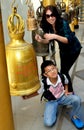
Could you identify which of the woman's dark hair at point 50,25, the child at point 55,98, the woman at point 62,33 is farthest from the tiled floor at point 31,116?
the woman's dark hair at point 50,25

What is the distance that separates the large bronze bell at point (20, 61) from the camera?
887 mm

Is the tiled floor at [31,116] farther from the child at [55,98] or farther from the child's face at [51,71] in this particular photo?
the child's face at [51,71]

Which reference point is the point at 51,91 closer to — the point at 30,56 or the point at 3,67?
the point at 30,56

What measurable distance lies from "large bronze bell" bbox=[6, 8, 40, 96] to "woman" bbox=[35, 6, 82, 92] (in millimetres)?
791

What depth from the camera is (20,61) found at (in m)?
0.91

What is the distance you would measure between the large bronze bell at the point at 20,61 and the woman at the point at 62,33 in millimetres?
791

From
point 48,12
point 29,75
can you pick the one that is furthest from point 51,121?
point 29,75

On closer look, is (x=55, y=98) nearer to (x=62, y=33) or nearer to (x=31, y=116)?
(x=31, y=116)

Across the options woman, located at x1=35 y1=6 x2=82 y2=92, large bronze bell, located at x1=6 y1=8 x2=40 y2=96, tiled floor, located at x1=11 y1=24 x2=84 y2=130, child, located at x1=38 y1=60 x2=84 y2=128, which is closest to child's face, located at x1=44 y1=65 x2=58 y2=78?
child, located at x1=38 y1=60 x2=84 y2=128

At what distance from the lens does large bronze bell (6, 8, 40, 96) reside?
2.91 ft

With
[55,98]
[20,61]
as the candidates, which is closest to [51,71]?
[55,98]

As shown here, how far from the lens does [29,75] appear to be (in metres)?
0.96

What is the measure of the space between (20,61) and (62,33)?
1.28 m

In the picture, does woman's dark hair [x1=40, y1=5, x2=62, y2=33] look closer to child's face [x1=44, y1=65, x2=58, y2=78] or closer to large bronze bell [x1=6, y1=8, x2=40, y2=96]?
child's face [x1=44, y1=65, x2=58, y2=78]
